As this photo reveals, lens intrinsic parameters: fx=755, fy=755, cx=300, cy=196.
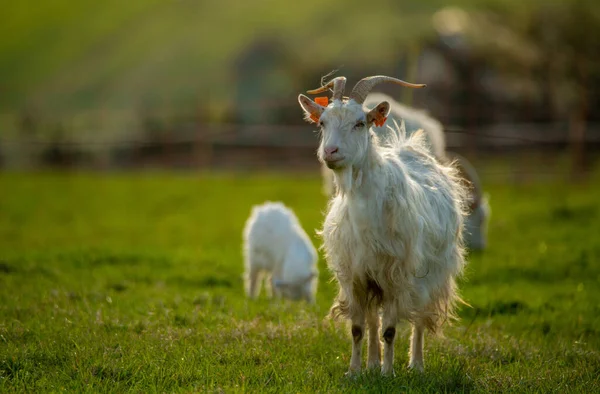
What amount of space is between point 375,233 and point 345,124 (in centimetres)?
84

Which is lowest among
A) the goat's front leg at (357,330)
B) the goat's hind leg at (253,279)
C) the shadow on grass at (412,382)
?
the goat's hind leg at (253,279)

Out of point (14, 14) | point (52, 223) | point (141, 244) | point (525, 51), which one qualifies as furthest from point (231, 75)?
point (141, 244)

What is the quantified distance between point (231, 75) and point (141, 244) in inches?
1052

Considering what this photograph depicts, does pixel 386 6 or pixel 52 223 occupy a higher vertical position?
pixel 386 6

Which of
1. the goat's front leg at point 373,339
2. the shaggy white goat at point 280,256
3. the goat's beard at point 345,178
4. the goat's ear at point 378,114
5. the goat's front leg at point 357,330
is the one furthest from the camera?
the shaggy white goat at point 280,256

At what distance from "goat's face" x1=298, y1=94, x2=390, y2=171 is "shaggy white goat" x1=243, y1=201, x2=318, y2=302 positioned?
4242 mm

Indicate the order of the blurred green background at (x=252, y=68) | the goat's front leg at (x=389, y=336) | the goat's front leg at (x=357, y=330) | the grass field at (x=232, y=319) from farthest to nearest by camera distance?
1. the blurred green background at (x=252, y=68)
2. the goat's front leg at (x=357, y=330)
3. the goat's front leg at (x=389, y=336)
4. the grass field at (x=232, y=319)

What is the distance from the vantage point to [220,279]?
10.6 m

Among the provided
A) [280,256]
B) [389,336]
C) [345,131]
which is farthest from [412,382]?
[280,256]

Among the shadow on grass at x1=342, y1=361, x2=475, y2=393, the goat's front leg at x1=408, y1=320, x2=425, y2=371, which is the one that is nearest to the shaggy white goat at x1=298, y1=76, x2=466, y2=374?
the goat's front leg at x1=408, y1=320, x2=425, y2=371

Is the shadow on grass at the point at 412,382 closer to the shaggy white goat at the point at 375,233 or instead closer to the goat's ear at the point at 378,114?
the shaggy white goat at the point at 375,233

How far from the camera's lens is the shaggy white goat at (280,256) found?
31.5 ft

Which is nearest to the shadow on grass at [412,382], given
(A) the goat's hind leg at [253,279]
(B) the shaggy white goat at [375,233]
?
(B) the shaggy white goat at [375,233]

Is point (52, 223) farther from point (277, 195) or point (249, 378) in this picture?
point (249, 378)
